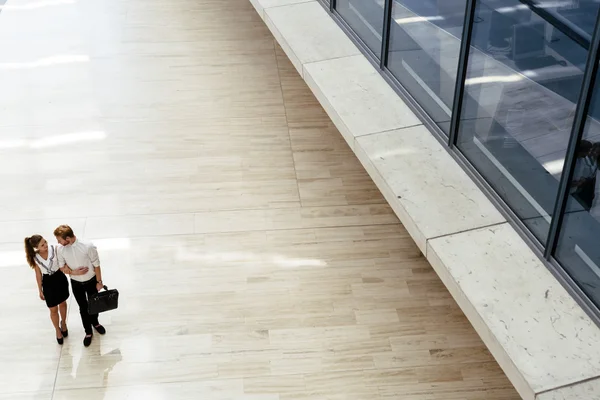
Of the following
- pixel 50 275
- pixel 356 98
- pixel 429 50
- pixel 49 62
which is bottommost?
pixel 49 62

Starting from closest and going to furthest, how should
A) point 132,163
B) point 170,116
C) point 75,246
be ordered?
point 75,246, point 132,163, point 170,116

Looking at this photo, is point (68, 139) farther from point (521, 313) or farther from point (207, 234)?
point (521, 313)

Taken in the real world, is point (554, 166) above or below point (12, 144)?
above

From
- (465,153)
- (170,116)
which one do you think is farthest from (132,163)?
(465,153)

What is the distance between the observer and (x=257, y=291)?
792 centimetres

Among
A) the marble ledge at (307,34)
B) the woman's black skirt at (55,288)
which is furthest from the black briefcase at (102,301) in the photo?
the marble ledge at (307,34)

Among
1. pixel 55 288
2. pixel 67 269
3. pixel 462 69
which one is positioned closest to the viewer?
pixel 462 69

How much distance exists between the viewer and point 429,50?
7285 millimetres

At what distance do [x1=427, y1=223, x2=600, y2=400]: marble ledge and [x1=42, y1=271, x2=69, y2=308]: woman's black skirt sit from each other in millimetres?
3257

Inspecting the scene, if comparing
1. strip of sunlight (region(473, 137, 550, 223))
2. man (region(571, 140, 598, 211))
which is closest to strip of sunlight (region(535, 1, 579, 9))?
man (region(571, 140, 598, 211))

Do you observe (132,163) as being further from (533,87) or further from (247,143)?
(533,87)

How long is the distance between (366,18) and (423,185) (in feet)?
8.41

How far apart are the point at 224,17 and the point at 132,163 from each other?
170 inches

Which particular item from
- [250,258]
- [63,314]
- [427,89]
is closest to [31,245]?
[63,314]
